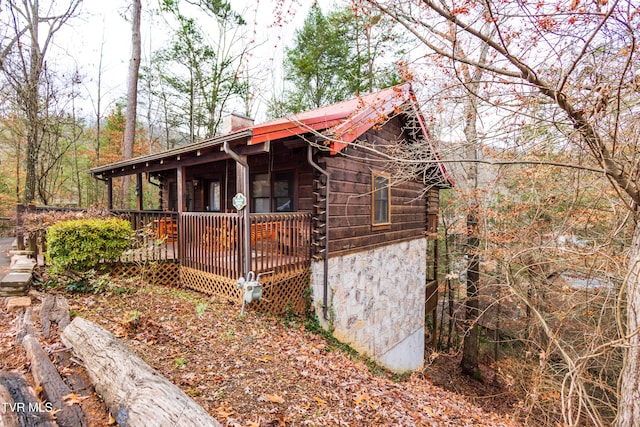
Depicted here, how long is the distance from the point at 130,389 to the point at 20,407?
75cm

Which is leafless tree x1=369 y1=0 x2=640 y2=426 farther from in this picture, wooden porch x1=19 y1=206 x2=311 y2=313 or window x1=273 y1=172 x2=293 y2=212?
window x1=273 y1=172 x2=293 y2=212

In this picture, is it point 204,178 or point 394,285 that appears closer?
point 394,285

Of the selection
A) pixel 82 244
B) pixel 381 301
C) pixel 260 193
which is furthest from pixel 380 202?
pixel 82 244

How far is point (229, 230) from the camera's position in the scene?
18.2 feet

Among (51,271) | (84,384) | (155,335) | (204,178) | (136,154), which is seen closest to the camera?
(84,384)

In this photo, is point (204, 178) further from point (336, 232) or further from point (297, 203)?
point (336, 232)

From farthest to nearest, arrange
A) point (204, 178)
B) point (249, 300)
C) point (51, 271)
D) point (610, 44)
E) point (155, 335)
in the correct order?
point (204, 178), point (51, 271), point (249, 300), point (155, 335), point (610, 44)

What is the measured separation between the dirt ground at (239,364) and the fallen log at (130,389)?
181 millimetres

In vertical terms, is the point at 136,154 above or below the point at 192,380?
above

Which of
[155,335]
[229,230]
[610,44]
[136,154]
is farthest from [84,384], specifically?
[136,154]

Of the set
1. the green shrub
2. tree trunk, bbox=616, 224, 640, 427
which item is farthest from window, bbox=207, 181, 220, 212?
tree trunk, bbox=616, 224, 640, 427

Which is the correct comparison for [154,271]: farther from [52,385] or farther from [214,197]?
[214,197]

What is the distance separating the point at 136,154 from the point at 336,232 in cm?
1722

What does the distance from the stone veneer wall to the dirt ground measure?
3.81 feet
